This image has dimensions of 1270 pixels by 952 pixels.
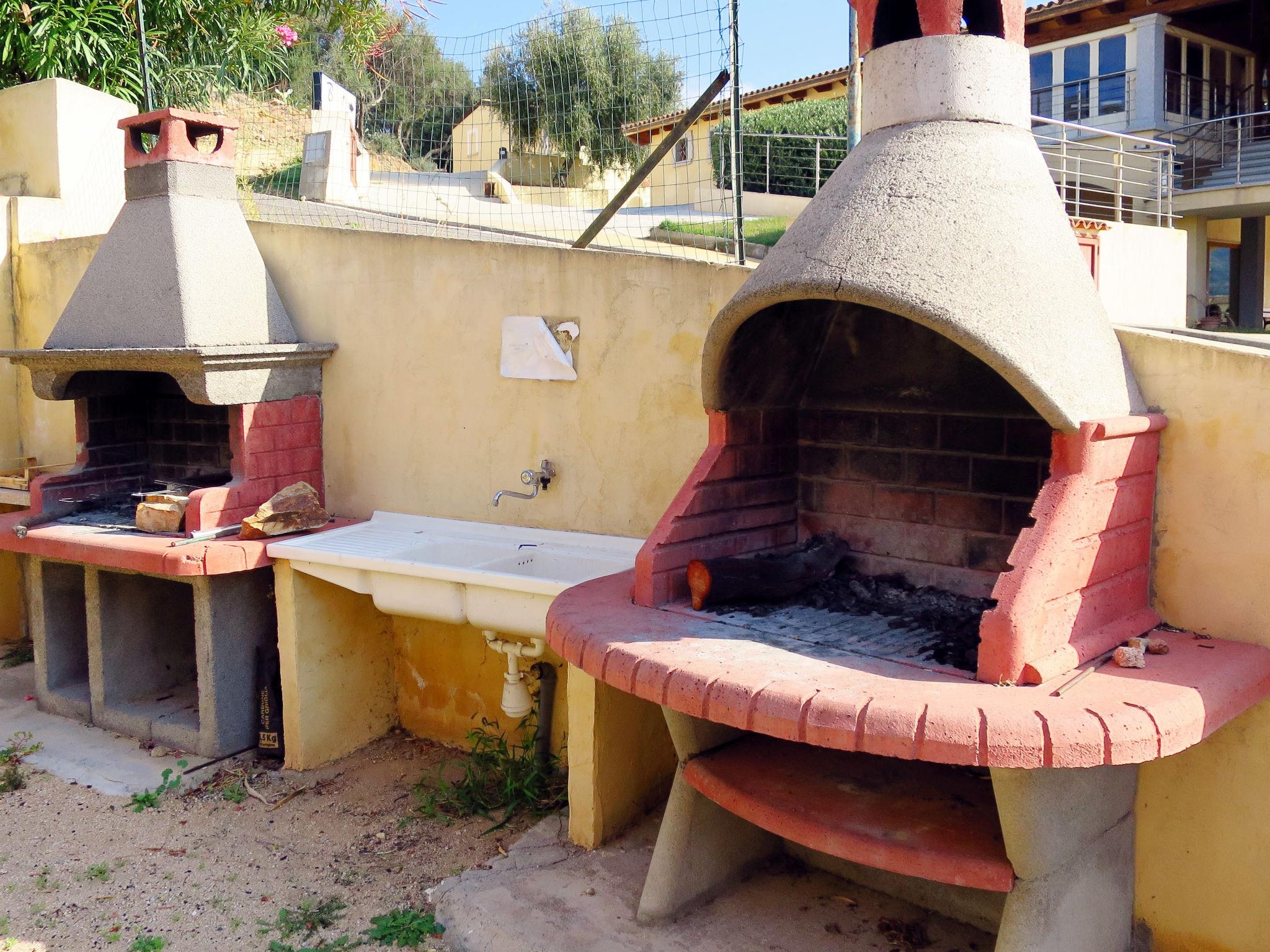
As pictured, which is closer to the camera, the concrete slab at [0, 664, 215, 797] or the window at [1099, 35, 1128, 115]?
the concrete slab at [0, 664, 215, 797]

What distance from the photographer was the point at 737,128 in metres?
4.59

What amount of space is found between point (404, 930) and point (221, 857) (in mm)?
1165

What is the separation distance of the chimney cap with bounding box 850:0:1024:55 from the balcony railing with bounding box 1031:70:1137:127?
12397 mm

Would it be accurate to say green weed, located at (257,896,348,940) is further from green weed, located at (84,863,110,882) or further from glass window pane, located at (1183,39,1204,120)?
glass window pane, located at (1183,39,1204,120)

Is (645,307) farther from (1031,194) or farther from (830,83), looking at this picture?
(830,83)

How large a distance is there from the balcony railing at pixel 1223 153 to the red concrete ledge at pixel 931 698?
1277 centimetres

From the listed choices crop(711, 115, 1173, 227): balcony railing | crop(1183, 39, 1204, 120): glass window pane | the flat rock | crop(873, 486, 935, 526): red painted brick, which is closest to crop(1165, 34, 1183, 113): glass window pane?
crop(1183, 39, 1204, 120): glass window pane

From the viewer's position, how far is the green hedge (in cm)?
1292

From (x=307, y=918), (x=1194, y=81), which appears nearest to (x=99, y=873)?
(x=307, y=918)

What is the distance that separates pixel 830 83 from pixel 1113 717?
1578cm

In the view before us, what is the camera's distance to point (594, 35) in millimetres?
6566

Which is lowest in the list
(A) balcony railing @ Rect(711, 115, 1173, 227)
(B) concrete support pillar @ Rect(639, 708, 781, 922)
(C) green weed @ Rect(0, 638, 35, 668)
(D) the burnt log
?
(C) green weed @ Rect(0, 638, 35, 668)

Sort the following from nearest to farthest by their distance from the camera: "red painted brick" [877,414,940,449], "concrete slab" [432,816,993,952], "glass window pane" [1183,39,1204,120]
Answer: "concrete slab" [432,816,993,952], "red painted brick" [877,414,940,449], "glass window pane" [1183,39,1204,120]

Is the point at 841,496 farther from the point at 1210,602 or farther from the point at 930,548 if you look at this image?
the point at 1210,602
